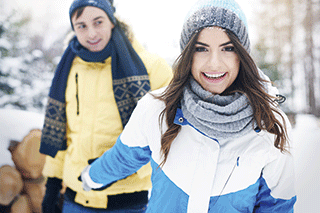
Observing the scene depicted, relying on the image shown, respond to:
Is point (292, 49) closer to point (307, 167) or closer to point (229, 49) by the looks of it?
point (307, 167)

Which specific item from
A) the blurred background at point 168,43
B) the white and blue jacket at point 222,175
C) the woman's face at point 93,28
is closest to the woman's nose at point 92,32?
the woman's face at point 93,28

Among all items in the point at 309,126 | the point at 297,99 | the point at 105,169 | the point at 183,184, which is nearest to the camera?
the point at 183,184

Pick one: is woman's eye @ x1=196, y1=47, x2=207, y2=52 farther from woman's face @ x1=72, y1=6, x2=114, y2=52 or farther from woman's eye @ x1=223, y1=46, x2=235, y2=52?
woman's face @ x1=72, y1=6, x2=114, y2=52

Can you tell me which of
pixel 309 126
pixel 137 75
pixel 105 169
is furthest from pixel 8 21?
pixel 309 126

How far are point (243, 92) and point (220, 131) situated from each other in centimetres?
16

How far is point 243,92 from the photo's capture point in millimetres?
746

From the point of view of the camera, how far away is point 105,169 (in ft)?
3.19

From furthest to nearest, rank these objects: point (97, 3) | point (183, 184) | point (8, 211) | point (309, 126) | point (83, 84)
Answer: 1. point (309, 126)
2. point (8, 211)
3. point (83, 84)
4. point (97, 3)
5. point (183, 184)

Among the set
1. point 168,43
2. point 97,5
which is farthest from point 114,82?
point 168,43

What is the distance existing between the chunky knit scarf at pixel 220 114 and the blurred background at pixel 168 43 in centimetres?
151

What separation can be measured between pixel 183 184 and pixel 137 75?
63cm

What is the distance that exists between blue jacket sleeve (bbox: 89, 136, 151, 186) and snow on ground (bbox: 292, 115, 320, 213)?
2.80 feet

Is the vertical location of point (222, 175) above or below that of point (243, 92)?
below

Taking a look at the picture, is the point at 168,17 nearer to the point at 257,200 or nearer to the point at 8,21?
the point at 8,21
